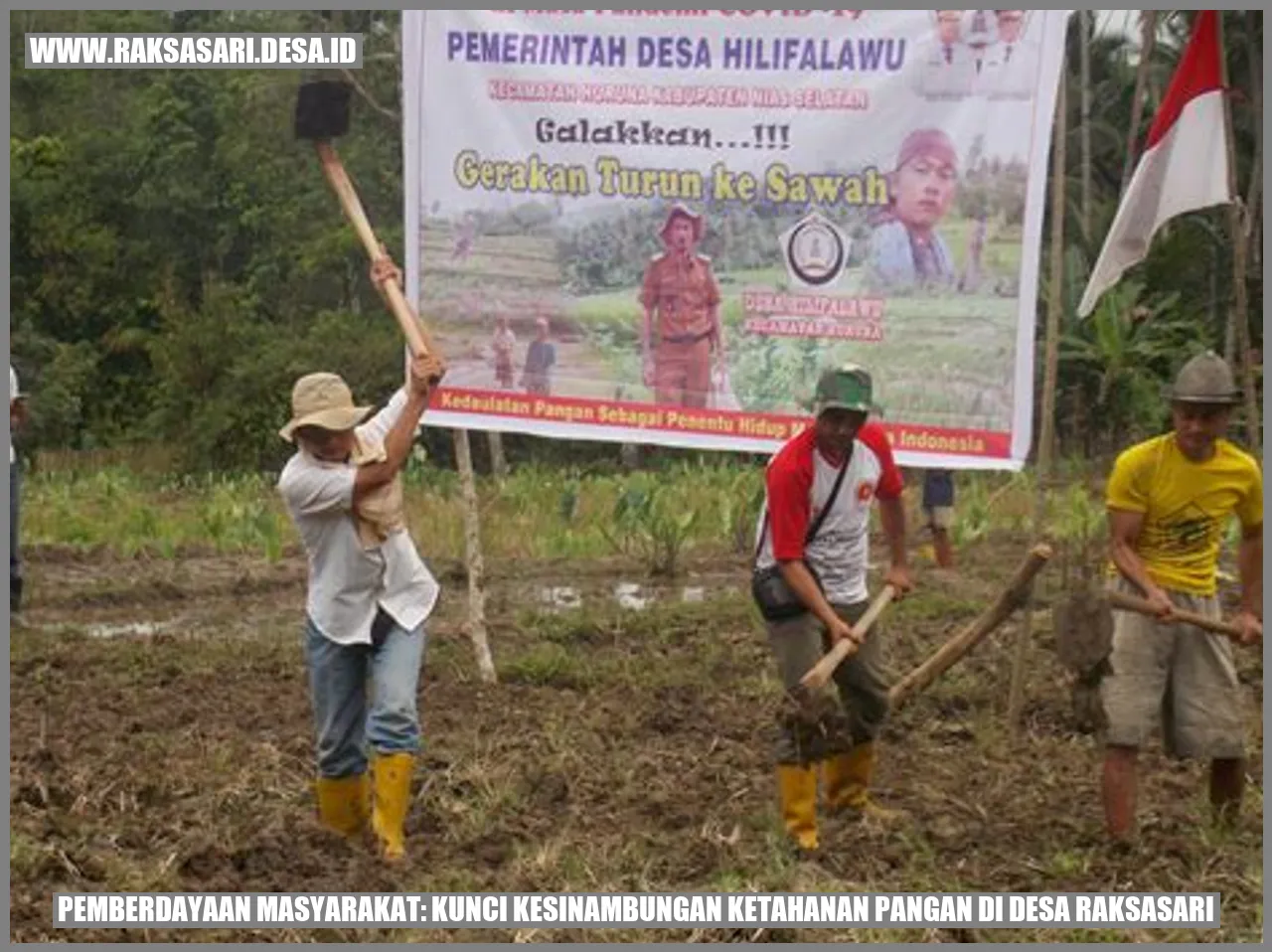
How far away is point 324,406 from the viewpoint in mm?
6273

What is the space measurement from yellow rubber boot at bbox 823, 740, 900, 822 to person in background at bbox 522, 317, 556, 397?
2.44m

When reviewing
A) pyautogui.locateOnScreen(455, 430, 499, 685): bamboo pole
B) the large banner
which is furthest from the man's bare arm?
pyautogui.locateOnScreen(455, 430, 499, 685): bamboo pole

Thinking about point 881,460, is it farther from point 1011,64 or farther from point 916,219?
point 1011,64

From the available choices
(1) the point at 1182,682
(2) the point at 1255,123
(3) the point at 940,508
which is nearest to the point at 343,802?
(1) the point at 1182,682

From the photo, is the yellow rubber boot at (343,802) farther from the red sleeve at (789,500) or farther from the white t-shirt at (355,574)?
the red sleeve at (789,500)

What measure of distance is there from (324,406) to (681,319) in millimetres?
2742

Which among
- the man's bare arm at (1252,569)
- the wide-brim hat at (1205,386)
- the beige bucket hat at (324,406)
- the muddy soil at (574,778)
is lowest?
the muddy soil at (574,778)

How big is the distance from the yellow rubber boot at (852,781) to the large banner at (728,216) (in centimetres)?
172

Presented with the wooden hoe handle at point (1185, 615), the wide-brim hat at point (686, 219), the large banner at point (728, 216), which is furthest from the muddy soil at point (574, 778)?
the wide-brim hat at point (686, 219)

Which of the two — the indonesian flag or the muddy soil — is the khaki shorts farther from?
the indonesian flag

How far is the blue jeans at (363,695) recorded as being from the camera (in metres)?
6.35

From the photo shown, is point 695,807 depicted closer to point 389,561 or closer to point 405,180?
point 389,561

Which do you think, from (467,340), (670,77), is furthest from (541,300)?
(670,77)

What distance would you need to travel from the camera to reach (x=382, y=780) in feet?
20.9
